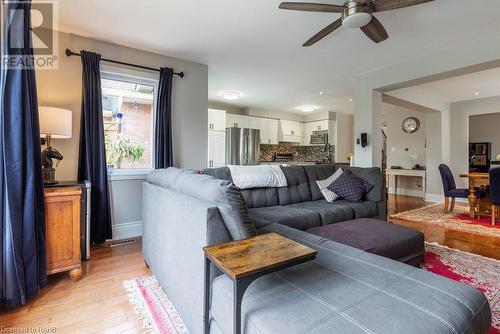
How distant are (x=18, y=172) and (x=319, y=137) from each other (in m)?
6.97

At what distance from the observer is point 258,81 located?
468 centimetres

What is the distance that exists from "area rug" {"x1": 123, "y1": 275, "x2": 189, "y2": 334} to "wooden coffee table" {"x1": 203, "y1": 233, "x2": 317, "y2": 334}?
0.60 metres

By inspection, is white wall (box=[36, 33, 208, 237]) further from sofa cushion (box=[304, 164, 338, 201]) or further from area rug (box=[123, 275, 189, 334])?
sofa cushion (box=[304, 164, 338, 201])

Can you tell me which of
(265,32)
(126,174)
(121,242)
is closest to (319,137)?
(265,32)

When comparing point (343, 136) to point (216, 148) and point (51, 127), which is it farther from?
point (51, 127)

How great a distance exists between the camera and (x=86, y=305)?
175cm

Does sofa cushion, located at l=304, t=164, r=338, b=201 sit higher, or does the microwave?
the microwave

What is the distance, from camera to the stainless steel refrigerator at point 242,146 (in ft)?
19.9

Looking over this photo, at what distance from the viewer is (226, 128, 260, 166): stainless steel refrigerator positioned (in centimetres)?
605

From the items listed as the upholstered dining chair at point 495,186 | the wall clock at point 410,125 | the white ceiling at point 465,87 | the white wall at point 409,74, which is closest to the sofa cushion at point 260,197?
the white wall at point 409,74

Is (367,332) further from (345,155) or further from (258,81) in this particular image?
(345,155)

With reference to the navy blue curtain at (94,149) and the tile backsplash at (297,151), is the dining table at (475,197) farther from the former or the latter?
the navy blue curtain at (94,149)

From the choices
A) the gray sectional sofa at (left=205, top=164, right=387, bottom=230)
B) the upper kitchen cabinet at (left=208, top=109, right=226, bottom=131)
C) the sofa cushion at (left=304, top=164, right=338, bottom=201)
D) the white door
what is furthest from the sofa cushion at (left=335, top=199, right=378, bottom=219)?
the white door

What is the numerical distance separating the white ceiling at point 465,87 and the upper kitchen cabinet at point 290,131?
10.8ft
